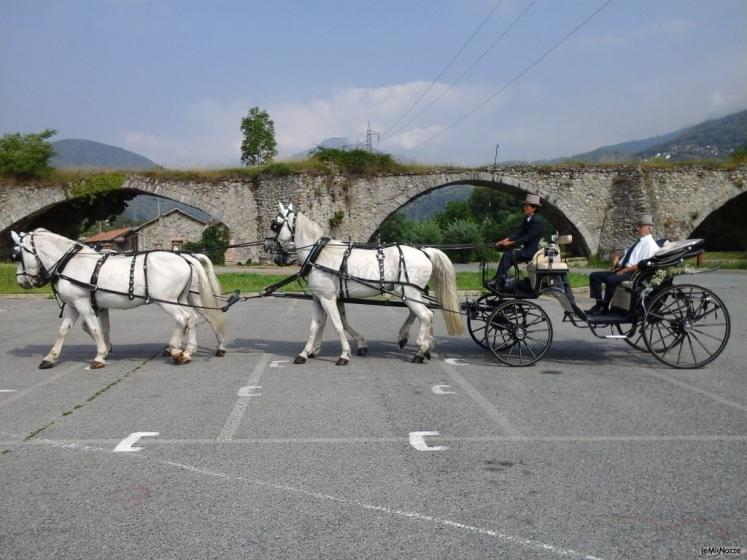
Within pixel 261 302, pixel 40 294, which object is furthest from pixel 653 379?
pixel 40 294

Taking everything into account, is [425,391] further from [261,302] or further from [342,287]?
[261,302]

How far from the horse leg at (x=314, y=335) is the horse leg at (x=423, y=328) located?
1.22 meters

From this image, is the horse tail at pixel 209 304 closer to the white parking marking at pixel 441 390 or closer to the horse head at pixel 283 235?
the horse head at pixel 283 235

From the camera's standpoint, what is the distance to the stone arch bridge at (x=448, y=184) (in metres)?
35.2

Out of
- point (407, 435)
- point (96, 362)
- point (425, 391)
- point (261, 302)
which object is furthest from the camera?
point (261, 302)

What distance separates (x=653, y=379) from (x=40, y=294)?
18.0 m

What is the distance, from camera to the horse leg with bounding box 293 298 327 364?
8656mm

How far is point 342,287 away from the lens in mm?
8875

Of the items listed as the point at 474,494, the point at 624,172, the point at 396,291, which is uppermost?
the point at 624,172

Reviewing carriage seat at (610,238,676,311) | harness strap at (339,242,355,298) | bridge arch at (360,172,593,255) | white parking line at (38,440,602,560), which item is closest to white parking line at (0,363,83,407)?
white parking line at (38,440,602,560)

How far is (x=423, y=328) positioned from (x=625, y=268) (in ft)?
8.61

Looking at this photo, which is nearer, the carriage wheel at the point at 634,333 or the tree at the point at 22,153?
the carriage wheel at the point at 634,333

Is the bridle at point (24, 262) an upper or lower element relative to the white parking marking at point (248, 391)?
upper

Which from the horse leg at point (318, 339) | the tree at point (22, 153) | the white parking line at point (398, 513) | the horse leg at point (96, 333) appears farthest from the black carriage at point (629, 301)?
the tree at point (22, 153)
